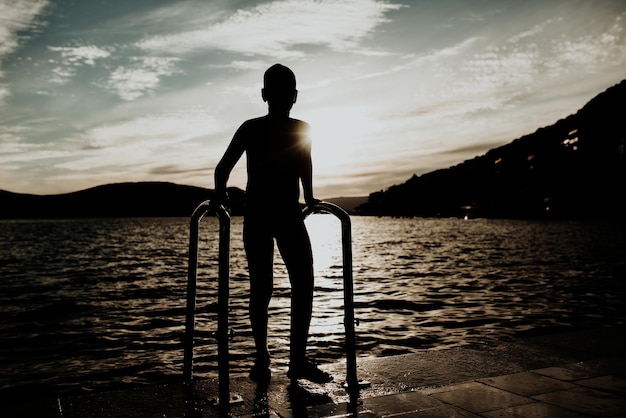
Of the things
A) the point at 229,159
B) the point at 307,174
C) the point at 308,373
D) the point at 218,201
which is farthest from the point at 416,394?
the point at 229,159

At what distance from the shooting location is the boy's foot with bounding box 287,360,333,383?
402 centimetres

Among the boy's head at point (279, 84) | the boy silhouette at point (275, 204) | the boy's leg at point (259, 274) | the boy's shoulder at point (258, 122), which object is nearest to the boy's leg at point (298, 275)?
the boy silhouette at point (275, 204)

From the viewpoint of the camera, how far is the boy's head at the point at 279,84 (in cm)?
409

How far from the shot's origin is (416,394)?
361 centimetres

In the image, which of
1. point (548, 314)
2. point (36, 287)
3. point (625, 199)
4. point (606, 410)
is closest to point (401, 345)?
point (548, 314)

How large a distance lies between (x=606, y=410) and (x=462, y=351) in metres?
1.75

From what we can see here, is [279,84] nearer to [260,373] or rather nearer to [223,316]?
[223,316]

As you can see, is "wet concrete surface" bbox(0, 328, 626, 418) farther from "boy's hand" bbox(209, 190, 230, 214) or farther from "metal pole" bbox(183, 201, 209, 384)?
"boy's hand" bbox(209, 190, 230, 214)

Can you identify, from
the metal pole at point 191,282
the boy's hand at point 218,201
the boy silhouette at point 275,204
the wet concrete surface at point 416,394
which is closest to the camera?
the wet concrete surface at point 416,394

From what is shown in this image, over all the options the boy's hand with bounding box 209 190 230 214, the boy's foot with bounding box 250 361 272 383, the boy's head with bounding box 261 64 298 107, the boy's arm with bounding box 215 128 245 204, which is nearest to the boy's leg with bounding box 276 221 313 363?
the boy's foot with bounding box 250 361 272 383

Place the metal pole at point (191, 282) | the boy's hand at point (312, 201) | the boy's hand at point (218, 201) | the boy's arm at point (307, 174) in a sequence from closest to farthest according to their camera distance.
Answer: the boy's hand at point (218, 201) → the metal pole at point (191, 282) → the boy's arm at point (307, 174) → the boy's hand at point (312, 201)

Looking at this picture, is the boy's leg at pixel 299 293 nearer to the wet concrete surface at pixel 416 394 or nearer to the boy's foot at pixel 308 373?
the boy's foot at pixel 308 373

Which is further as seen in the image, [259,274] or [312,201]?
[312,201]

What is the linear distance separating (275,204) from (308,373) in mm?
1350
